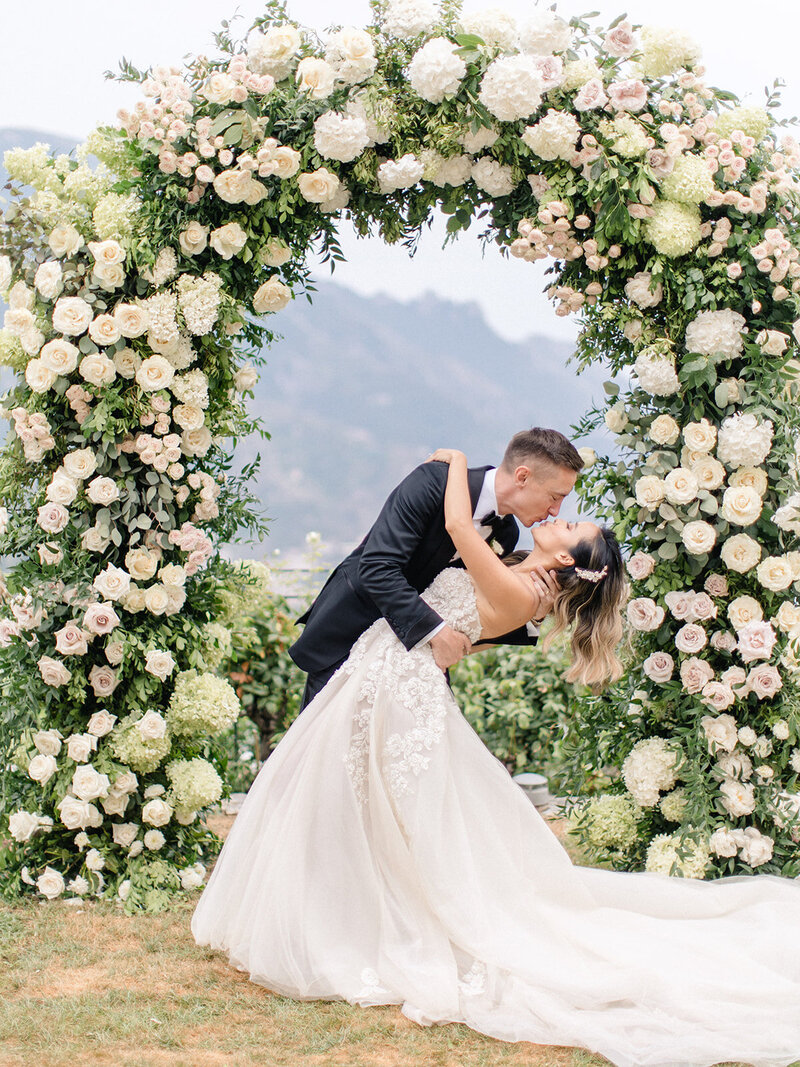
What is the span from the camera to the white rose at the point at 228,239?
13.8ft

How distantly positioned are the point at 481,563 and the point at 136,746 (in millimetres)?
1948

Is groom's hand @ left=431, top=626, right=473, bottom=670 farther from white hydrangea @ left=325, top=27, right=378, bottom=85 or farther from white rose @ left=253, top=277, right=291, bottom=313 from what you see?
white hydrangea @ left=325, top=27, right=378, bottom=85

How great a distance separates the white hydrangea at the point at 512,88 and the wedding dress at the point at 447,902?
186 cm

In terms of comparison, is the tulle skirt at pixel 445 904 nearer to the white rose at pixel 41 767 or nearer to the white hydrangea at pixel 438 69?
the white rose at pixel 41 767

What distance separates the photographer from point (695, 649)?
414 cm

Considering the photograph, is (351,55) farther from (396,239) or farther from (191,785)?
(191,785)

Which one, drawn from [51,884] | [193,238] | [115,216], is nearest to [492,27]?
[193,238]

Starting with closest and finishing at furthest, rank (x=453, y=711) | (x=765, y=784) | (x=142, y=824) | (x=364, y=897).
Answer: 1. (x=364, y=897)
2. (x=453, y=711)
3. (x=765, y=784)
4. (x=142, y=824)

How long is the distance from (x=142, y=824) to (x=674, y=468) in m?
2.85

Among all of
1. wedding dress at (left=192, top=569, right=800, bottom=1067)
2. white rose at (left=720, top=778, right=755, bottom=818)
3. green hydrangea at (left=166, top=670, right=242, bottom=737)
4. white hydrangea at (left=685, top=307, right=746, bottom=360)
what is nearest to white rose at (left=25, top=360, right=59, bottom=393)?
green hydrangea at (left=166, top=670, right=242, bottom=737)

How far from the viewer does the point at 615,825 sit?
15.0 feet

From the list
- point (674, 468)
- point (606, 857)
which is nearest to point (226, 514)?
point (674, 468)

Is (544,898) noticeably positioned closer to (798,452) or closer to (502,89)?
(798,452)

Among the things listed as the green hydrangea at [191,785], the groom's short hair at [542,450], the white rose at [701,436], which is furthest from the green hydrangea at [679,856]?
the green hydrangea at [191,785]
